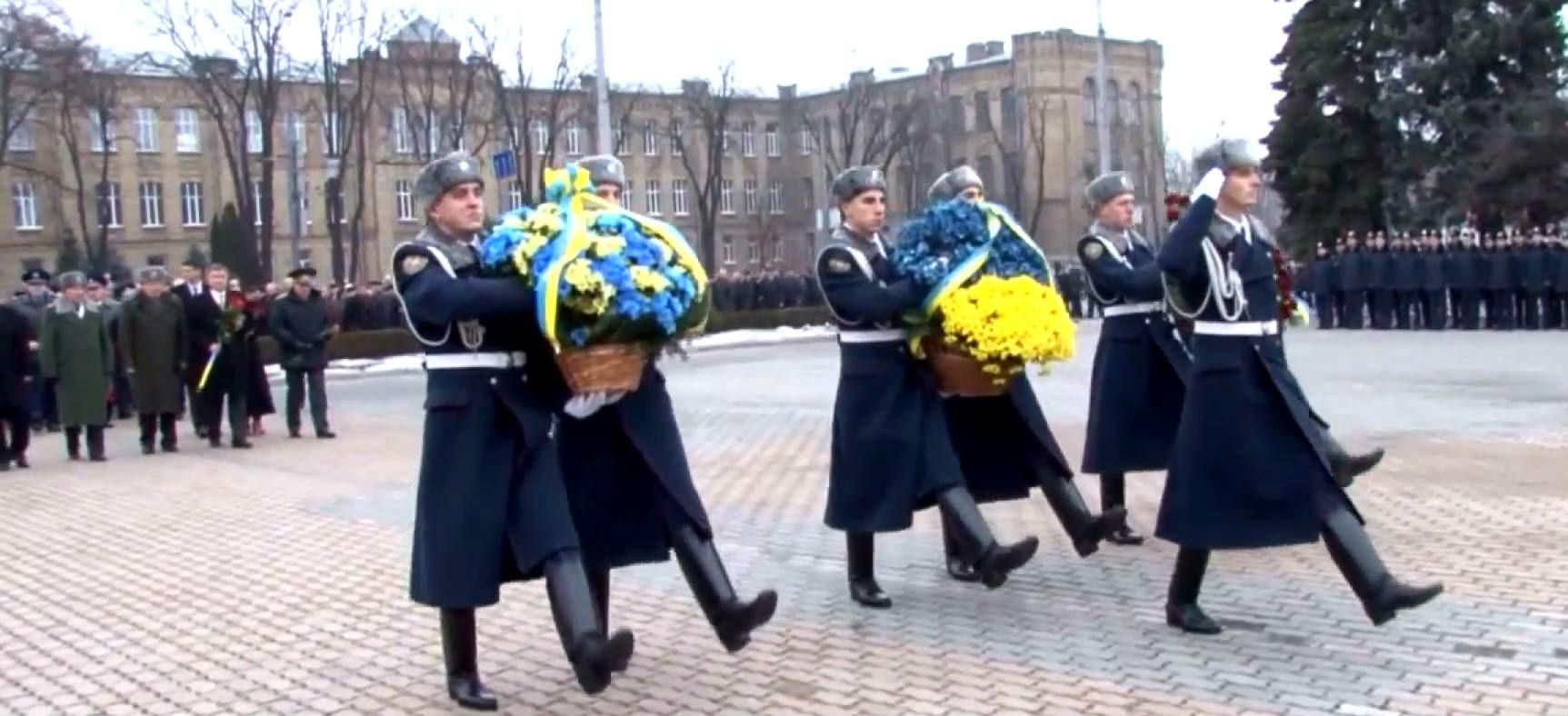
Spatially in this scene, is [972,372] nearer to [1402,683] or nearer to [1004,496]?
[1004,496]

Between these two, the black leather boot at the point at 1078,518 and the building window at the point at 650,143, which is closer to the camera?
the black leather boot at the point at 1078,518

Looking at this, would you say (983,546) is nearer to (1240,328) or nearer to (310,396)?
(1240,328)

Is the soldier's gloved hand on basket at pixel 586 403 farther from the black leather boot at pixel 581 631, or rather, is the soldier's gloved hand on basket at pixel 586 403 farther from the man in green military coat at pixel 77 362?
the man in green military coat at pixel 77 362

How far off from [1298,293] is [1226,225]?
93.8ft

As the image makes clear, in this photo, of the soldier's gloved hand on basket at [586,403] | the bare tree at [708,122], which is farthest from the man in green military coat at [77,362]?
the bare tree at [708,122]

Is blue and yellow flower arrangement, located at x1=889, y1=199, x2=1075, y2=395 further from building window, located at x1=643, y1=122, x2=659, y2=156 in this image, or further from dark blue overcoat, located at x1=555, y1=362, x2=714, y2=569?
building window, located at x1=643, y1=122, x2=659, y2=156

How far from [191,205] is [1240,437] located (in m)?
69.6

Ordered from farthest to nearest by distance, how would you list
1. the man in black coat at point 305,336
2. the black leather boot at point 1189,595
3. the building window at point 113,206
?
the building window at point 113,206
the man in black coat at point 305,336
the black leather boot at point 1189,595

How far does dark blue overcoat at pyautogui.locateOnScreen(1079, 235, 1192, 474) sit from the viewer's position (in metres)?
8.99

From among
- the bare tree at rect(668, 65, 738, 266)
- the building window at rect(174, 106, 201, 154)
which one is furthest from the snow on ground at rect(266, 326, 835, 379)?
the building window at rect(174, 106, 201, 154)

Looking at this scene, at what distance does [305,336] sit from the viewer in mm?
17734

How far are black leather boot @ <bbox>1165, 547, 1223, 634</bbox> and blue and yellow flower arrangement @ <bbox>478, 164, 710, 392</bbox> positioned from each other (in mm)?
2238

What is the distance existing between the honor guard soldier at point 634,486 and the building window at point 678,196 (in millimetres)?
74780

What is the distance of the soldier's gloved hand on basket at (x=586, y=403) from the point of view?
236 inches
